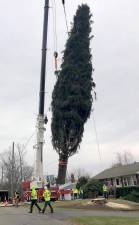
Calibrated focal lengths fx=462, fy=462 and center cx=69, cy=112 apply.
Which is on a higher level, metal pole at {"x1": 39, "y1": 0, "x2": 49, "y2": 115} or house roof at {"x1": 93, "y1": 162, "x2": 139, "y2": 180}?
metal pole at {"x1": 39, "y1": 0, "x2": 49, "y2": 115}

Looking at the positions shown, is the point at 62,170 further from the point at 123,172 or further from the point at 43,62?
the point at 123,172

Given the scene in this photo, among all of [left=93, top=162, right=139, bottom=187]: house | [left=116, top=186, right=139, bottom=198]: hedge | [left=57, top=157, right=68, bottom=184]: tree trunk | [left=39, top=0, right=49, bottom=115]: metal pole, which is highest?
[left=39, top=0, right=49, bottom=115]: metal pole

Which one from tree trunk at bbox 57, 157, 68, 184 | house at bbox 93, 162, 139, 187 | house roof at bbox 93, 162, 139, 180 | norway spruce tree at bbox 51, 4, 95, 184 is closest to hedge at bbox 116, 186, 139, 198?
tree trunk at bbox 57, 157, 68, 184

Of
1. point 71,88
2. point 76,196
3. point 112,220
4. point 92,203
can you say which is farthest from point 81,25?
point 112,220

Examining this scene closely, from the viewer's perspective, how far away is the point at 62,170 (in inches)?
1797

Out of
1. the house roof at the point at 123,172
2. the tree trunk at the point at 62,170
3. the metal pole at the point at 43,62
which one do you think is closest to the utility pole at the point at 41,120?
the metal pole at the point at 43,62

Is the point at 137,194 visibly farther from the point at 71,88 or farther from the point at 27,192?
the point at 71,88

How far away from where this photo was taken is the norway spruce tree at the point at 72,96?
4619cm

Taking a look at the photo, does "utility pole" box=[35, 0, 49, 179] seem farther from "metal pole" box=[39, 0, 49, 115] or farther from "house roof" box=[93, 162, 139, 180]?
"house roof" box=[93, 162, 139, 180]

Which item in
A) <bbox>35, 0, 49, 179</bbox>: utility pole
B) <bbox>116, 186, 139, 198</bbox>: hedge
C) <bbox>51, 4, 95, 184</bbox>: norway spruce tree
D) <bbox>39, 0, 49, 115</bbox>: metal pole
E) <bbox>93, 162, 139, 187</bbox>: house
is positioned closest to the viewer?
<bbox>35, 0, 49, 179</bbox>: utility pole

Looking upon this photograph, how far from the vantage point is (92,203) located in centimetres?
3328

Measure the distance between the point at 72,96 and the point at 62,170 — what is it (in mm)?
7469

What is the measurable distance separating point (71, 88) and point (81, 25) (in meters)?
7.55

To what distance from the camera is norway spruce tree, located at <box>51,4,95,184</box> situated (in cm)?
4619
